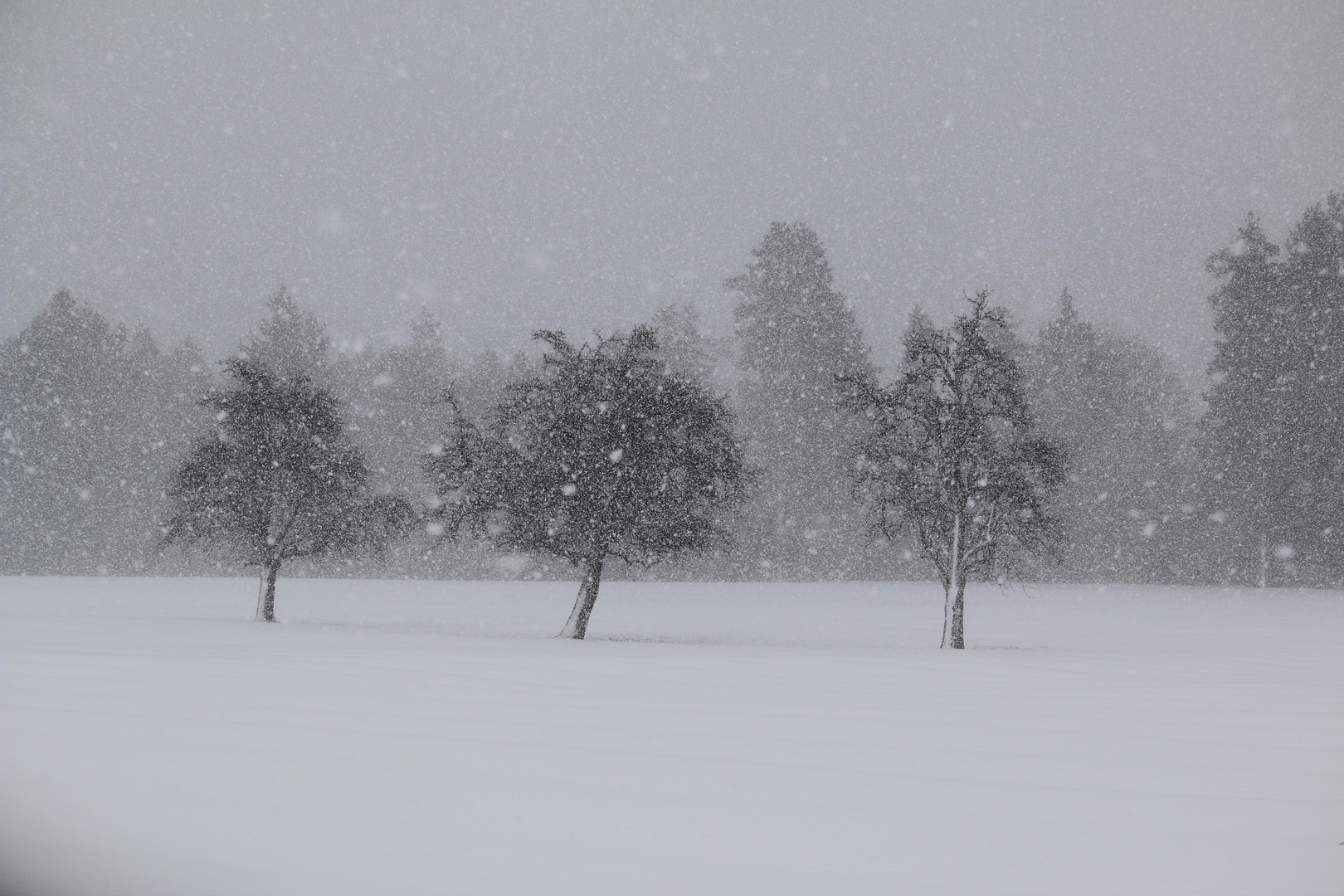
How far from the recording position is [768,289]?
51156mm

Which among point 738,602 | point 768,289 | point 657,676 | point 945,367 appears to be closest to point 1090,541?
point 768,289

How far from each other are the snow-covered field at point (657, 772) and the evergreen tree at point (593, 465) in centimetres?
513

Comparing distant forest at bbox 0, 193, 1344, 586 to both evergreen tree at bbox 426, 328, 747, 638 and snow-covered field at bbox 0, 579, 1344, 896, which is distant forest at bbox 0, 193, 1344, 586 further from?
snow-covered field at bbox 0, 579, 1344, 896

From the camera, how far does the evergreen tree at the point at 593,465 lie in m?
20.2

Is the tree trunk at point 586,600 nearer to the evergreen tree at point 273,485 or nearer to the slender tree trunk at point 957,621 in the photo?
the evergreen tree at point 273,485

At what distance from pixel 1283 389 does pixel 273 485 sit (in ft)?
126

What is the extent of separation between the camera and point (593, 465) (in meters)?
20.2

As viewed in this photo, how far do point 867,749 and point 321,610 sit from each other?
2360 centimetres

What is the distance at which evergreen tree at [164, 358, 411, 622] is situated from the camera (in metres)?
23.0

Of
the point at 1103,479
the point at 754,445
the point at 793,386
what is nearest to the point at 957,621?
the point at 754,445

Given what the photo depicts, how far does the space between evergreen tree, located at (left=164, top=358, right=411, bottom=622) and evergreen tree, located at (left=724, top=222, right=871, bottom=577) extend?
27.6 metres

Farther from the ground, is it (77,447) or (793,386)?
(793,386)

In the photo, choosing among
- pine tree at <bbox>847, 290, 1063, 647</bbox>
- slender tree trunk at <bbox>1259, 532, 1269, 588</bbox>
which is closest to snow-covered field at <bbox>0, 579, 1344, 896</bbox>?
pine tree at <bbox>847, 290, 1063, 647</bbox>

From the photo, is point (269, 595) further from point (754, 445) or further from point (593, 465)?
point (754, 445)
